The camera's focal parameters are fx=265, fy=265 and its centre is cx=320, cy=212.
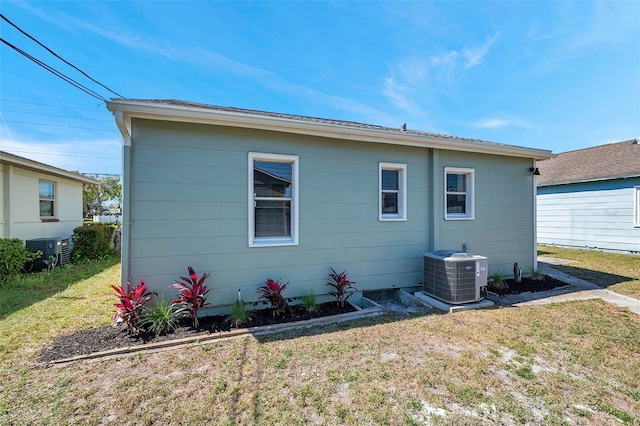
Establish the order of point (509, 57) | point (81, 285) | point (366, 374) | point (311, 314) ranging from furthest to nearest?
1. point (509, 57)
2. point (81, 285)
3. point (311, 314)
4. point (366, 374)

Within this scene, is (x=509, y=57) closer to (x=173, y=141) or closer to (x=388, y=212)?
(x=388, y=212)

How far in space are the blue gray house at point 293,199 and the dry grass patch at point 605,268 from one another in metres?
2.26

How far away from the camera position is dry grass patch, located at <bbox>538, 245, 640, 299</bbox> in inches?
235

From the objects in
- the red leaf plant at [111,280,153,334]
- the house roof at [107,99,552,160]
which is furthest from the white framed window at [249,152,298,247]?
the red leaf plant at [111,280,153,334]

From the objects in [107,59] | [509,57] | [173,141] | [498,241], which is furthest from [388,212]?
[107,59]

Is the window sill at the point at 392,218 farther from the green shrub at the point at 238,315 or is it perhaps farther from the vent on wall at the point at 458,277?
the green shrub at the point at 238,315

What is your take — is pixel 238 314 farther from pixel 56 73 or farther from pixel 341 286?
pixel 56 73

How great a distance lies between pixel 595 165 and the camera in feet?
38.2

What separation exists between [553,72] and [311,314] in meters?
9.96

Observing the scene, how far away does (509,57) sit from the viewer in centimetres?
810

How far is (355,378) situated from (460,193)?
488 centimetres

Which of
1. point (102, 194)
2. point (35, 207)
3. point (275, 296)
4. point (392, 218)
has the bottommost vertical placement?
point (275, 296)

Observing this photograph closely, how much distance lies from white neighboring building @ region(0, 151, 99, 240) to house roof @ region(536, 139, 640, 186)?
1962 cm

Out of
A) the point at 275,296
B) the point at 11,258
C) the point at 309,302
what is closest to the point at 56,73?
the point at 11,258
